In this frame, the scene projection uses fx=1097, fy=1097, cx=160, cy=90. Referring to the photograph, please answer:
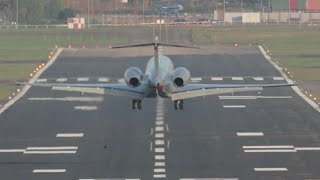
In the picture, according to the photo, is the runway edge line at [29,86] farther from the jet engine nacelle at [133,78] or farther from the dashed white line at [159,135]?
the dashed white line at [159,135]

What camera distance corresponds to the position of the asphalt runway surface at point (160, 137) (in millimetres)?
53656

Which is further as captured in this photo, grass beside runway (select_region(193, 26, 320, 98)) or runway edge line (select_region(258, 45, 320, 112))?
grass beside runway (select_region(193, 26, 320, 98))

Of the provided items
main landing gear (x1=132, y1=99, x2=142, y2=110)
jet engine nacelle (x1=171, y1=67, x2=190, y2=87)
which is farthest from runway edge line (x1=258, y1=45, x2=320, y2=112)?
main landing gear (x1=132, y1=99, x2=142, y2=110)

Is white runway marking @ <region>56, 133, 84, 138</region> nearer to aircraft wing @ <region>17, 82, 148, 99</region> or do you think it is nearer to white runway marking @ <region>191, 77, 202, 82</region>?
aircraft wing @ <region>17, 82, 148, 99</region>

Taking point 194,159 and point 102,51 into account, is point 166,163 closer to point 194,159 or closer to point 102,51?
point 194,159

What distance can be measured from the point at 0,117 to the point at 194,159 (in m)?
22.5

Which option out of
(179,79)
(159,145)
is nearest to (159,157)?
(159,145)

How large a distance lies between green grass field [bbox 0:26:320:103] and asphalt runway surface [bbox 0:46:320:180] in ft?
30.9

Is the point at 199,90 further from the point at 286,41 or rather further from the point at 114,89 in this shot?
the point at 286,41

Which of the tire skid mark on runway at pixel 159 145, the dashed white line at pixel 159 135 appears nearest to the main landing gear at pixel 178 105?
the tire skid mark on runway at pixel 159 145

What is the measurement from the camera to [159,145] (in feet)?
203

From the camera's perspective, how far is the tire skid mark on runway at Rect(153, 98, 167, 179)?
5325cm

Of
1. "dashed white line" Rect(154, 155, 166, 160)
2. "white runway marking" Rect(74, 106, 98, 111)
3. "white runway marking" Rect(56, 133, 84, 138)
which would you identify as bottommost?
"white runway marking" Rect(74, 106, 98, 111)

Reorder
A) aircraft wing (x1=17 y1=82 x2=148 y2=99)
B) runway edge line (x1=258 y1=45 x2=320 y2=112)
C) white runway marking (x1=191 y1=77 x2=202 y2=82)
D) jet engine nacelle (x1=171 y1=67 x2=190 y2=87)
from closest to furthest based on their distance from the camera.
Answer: jet engine nacelle (x1=171 y1=67 x2=190 y2=87)
aircraft wing (x1=17 y1=82 x2=148 y2=99)
runway edge line (x1=258 y1=45 x2=320 y2=112)
white runway marking (x1=191 y1=77 x2=202 y2=82)
